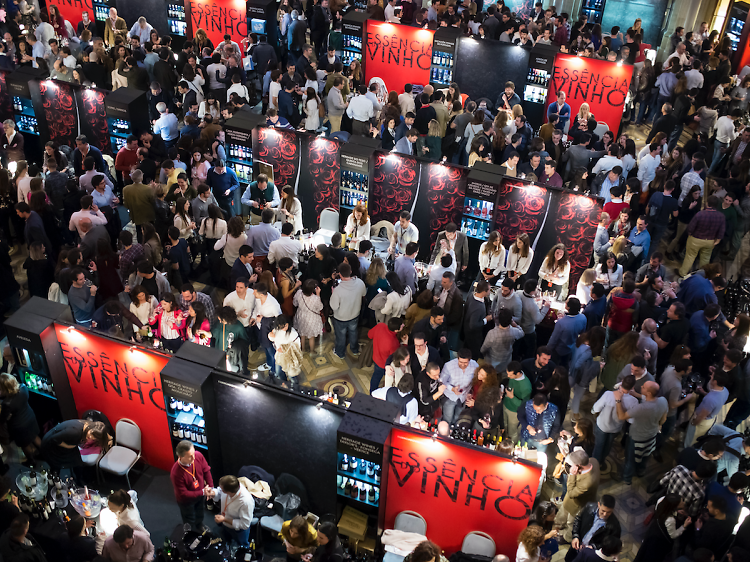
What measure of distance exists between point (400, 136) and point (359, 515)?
677 centimetres

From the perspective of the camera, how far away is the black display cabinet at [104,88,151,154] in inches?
453

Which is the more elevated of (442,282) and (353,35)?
(353,35)

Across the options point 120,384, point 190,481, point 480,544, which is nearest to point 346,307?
point 120,384

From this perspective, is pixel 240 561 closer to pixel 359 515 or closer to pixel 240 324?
pixel 359 515

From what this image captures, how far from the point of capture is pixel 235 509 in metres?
6.42

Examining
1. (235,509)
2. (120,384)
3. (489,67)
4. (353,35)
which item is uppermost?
(353,35)

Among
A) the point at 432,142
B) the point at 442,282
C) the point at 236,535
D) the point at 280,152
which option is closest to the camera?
the point at 236,535

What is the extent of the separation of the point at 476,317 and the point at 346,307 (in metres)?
1.56

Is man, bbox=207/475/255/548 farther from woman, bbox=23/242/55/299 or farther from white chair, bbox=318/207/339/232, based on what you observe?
white chair, bbox=318/207/339/232

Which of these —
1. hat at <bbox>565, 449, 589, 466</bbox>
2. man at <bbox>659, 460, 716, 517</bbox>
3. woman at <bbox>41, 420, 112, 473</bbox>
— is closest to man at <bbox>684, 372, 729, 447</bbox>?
man at <bbox>659, 460, 716, 517</bbox>

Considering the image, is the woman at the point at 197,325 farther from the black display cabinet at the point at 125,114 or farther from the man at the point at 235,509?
the black display cabinet at the point at 125,114

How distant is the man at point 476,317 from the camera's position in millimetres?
8086

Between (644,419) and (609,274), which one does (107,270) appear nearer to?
(609,274)

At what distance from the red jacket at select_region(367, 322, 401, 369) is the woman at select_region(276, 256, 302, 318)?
1345mm
